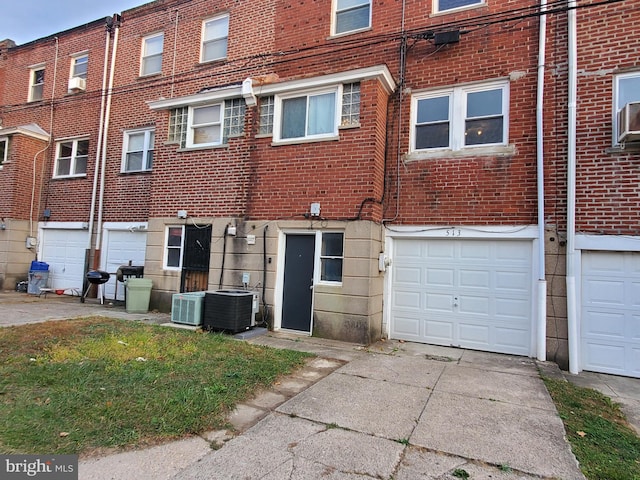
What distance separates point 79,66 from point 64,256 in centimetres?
696

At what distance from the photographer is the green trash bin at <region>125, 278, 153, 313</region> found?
9.83 meters

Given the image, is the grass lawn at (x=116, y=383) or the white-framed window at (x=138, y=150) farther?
the white-framed window at (x=138, y=150)

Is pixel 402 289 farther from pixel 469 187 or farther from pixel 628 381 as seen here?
pixel 628 381

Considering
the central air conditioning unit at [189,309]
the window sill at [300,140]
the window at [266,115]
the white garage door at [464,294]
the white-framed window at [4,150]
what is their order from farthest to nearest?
the white-framed window at [4,150] < the window at [266,115] < the window sill at [300,140] < the central air conditioning unit at [189,309] < the white garage door at [464,294]

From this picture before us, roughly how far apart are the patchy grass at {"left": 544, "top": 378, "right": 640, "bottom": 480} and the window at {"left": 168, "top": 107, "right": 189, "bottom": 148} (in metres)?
9.74

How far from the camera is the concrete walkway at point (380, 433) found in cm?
308

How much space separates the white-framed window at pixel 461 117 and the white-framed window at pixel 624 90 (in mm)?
1774

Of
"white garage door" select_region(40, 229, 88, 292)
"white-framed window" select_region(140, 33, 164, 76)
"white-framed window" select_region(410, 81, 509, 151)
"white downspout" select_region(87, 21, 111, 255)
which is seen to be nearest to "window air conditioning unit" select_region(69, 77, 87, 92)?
"white downspout" select_region(87, 21, 111, 255)

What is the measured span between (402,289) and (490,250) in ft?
6.48

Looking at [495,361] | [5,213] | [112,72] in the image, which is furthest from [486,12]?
[5,213]

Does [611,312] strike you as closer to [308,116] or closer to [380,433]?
[380,433]

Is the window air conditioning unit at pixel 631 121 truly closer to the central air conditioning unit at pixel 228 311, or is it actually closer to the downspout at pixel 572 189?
the downspout at pixel 572 189

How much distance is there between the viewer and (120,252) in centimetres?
1226

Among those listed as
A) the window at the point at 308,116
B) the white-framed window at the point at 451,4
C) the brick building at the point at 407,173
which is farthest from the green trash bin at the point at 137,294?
the white-framed window at the point at 451,4
